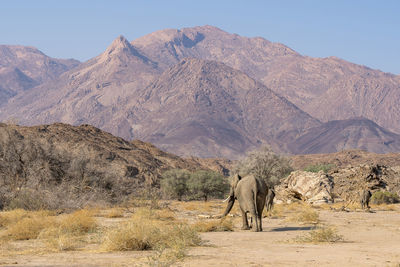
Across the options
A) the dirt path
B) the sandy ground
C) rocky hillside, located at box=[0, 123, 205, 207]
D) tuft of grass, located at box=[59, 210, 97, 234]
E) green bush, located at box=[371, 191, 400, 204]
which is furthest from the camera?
green bush, located at box=[371, 191, 400, 204]

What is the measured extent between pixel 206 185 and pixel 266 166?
6.01m

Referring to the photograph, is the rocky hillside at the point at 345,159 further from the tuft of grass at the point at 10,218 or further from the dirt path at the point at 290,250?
the dirt path at the point at 290,250

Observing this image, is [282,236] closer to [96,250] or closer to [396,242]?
[396,242]

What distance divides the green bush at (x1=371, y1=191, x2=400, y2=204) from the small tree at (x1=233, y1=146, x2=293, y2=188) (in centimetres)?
977

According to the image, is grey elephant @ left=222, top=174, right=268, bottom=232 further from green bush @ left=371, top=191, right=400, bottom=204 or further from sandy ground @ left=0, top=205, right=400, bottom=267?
→ green bush @ left=371, top=191, right=400, bottom=204

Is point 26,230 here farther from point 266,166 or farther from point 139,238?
point 266,166

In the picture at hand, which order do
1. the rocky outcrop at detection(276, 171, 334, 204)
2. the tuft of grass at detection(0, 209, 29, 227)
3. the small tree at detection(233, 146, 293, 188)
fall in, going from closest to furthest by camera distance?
the tuft of grass at detection(0, 209, 29, 227), the rocky outcrop at detection(276, 171, 334, 204), the small tree at detection(233, 146, 293, 188)

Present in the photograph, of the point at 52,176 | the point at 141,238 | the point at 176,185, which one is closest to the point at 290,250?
the point at 141,238

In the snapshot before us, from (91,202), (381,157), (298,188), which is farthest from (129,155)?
(381,157)

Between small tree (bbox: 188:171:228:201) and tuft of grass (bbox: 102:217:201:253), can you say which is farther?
small tree (bbox: 188:171:228:201)

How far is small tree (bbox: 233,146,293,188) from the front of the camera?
51.6 metres

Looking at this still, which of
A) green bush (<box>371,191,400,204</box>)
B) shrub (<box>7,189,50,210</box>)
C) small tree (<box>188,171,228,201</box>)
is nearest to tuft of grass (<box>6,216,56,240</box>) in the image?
shrub (<box>7,189,50,210</box>)

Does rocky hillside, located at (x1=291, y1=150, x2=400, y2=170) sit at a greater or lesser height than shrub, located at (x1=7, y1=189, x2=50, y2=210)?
greater

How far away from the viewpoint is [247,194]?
18.8 m
